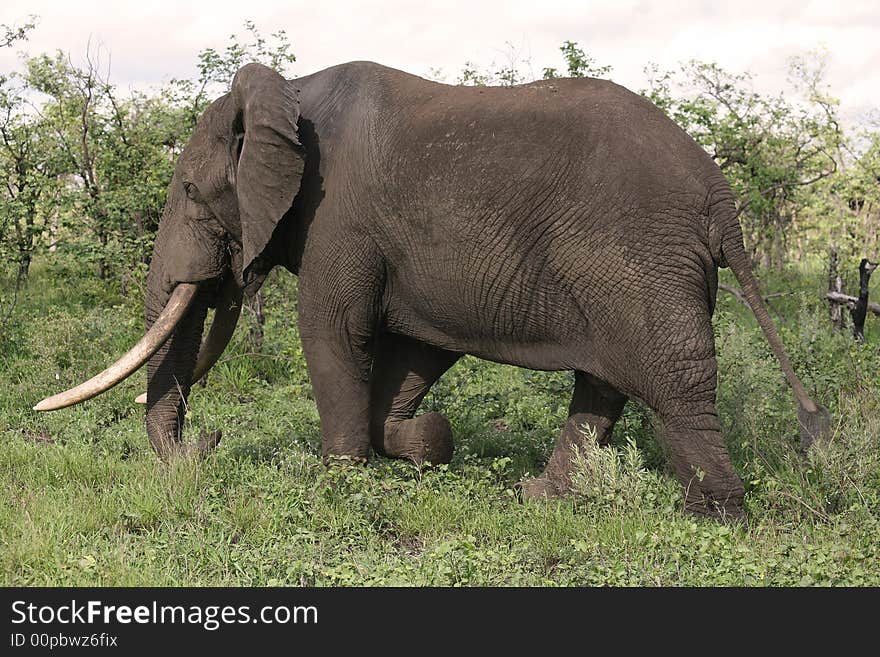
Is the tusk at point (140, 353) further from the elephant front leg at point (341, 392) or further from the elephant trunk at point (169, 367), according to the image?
the elephant front leg at point (341, 392)

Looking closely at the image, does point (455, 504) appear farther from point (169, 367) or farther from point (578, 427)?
point (169, 367)

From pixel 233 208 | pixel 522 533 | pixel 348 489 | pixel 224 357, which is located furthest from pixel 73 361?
pixel 522 533

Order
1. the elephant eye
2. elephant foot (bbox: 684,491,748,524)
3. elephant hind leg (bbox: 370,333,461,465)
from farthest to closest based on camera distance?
1. elephant hind leg (bbox: 370,333,461,465)
2. the elephant eye
3. elephant foot (bbox: 684,491,748,524)

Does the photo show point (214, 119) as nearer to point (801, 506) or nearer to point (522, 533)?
point (522, 533)

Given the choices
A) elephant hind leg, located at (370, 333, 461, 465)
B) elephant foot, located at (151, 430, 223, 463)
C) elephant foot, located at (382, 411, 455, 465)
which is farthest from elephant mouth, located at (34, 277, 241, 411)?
elephant foot, located at (382, 411, 455, 465)

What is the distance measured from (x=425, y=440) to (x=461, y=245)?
1257 mm

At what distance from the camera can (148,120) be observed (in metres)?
11.7

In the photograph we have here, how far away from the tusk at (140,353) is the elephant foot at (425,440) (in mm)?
1443

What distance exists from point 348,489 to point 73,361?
3.93m

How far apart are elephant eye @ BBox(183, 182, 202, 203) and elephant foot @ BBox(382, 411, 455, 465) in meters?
1.75

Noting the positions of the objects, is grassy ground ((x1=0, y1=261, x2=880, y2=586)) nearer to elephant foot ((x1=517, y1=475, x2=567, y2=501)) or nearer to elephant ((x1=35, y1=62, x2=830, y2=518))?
elephant foot ((x1=517, y1=475, x2=567, y2=501))

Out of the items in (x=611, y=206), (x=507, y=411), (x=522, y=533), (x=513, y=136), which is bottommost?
(x=522, y=533)

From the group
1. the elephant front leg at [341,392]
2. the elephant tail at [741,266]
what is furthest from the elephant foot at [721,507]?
the elephant front leg at [341,392]

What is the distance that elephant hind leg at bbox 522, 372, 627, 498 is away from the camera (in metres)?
5.86
